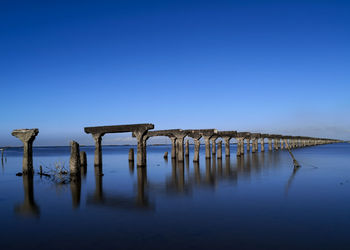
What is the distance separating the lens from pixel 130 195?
13227 mm

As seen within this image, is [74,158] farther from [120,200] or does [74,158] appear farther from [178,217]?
[178,217]

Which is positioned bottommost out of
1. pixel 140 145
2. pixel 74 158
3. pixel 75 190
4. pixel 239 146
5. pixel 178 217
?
pixel 75 190

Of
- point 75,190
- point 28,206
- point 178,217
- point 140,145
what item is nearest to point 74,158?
point 75,190

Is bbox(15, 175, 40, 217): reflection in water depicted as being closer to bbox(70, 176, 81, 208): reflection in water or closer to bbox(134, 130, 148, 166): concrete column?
bbox(70, 176, 81, 208): reflection in water

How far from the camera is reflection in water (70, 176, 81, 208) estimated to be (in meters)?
11.7

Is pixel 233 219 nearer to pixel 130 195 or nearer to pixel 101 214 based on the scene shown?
pixel 101 214

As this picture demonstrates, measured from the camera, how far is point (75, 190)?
14656 millimetres

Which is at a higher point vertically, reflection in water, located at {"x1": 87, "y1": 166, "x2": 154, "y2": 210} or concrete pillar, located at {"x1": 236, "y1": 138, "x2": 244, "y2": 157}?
concrete pillar, located at {"x1": 236, "y1": 138, "x2": 244, "y2": 157}

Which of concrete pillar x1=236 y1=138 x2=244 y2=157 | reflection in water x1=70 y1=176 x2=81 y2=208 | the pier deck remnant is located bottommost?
reflection in water x1=70 y1=176 x2=81 y2=208

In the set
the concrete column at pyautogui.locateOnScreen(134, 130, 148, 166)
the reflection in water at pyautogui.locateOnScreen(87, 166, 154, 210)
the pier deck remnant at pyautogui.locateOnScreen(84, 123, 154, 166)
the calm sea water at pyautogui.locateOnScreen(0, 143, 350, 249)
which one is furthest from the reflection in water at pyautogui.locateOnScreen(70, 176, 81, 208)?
the pier deck remnant at pyautogui.locateOnScreen(84, 123, 154, 166)

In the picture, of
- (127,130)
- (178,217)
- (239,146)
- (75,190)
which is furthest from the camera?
(239,146)

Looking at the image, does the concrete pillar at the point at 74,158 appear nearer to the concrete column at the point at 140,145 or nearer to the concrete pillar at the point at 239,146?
the concrete column at the point at 140,145

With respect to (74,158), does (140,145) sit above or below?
above

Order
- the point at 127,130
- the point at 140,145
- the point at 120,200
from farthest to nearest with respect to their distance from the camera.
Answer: the point at 127,130
the point at 140,145
the point at 120,200
